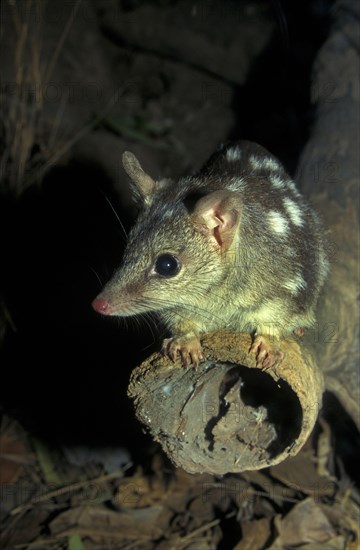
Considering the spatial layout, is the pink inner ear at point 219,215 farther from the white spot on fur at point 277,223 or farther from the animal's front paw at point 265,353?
the animal's front paw at point 265,353

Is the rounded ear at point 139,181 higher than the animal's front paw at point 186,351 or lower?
higher

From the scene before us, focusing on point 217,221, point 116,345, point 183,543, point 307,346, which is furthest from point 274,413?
point 116,345

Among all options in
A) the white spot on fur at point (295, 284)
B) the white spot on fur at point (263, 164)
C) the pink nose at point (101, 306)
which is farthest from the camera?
the white spot on fur at point (263, 164)

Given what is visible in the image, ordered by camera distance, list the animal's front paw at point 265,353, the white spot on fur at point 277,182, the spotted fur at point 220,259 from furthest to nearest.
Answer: the white spot on fur at point 277,182
the spotted fur at point 220,259
the animal's front paw at point 265,353

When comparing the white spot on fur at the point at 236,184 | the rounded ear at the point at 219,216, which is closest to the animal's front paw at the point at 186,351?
the rounded ear at the point at 219,216

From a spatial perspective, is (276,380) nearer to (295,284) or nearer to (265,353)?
(265,353)

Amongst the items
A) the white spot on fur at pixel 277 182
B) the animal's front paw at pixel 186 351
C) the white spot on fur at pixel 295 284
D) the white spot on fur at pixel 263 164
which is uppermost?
the white spot on fur at pixel 263 164

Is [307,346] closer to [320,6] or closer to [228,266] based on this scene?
[228,266]
